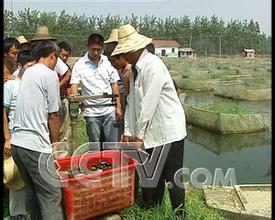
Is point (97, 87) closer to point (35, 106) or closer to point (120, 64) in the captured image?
point (120, 64)

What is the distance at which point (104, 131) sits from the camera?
332 centimetres

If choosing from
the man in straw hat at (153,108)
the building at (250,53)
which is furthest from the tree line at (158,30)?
the man in straw hat at (153,108)

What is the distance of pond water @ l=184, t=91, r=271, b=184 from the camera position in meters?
6.24

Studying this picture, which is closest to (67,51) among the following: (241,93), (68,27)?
(68,27)

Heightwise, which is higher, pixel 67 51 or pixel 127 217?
pixel 67 51

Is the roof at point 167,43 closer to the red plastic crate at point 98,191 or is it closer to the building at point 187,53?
the building at point 187,53

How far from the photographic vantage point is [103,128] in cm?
333

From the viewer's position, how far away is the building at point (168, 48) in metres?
13.9

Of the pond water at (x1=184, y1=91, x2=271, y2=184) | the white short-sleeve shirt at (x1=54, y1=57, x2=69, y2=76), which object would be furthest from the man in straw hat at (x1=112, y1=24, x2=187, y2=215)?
the pond water at (x1=184, y1=91, x2=271, y2=184)

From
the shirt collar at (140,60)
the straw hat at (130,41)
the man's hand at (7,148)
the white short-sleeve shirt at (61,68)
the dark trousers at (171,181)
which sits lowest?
the dark trousers at (171,181)

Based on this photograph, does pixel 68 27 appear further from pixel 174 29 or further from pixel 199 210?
pixel 199 210

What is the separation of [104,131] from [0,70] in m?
1.94

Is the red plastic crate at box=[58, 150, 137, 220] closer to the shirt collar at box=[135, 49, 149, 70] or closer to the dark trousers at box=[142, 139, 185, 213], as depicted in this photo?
the dark trousers at box=[142, 139, 185, 213]

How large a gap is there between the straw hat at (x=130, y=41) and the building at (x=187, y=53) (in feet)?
45.2
